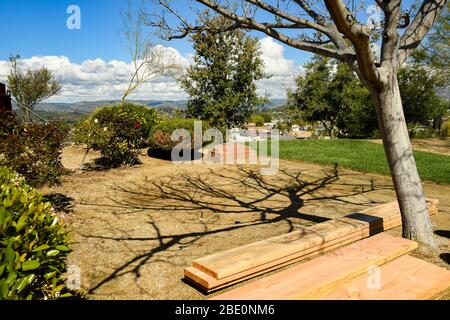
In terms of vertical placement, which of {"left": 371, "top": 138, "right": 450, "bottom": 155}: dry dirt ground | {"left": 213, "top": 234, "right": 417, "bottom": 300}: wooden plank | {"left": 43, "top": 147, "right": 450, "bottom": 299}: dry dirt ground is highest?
{"left": 371, "top": 138, "right": 450, "bottom": 155}: dry dirt ground

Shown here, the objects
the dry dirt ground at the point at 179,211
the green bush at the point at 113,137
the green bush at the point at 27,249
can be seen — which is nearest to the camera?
the green bush at the point at 27,249

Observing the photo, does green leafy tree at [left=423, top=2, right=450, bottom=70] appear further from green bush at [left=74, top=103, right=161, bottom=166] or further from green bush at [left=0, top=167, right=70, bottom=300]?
green bush at [left=0, top=167, right=70, bottom=300]

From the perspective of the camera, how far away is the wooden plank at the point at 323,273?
9.06 feet

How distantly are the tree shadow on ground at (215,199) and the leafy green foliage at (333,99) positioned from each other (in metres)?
15.7

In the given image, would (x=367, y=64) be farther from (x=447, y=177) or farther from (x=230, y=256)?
(x=447, y=177)

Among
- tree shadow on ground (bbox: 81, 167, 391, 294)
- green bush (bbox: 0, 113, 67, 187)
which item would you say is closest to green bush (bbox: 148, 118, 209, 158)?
tree shadow on ground (bbox: 81, 167, 391, 294)

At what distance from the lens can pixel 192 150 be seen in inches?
450

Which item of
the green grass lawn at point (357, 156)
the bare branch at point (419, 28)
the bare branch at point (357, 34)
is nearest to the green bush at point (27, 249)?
the bare branch at point (357, 34)

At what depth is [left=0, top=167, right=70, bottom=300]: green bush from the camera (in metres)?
1.81

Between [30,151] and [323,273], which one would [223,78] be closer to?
[30,151]

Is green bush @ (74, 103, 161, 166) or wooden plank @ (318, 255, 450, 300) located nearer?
wooden plank @ (318, 255, 450, 300)

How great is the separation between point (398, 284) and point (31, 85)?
26.4m

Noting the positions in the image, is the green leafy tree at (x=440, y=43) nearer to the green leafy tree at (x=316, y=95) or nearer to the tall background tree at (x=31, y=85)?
the green leafy tree at (x=316, y=95)

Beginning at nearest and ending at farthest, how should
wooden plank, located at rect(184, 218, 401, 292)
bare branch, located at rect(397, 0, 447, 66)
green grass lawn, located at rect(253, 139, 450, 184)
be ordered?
wooden plank, located at rect(184, 218, 401, 292), bare branch, located at rect(397, 0, 447, 66), green grass lawn, located at rect(253, 139, 450, 184)
